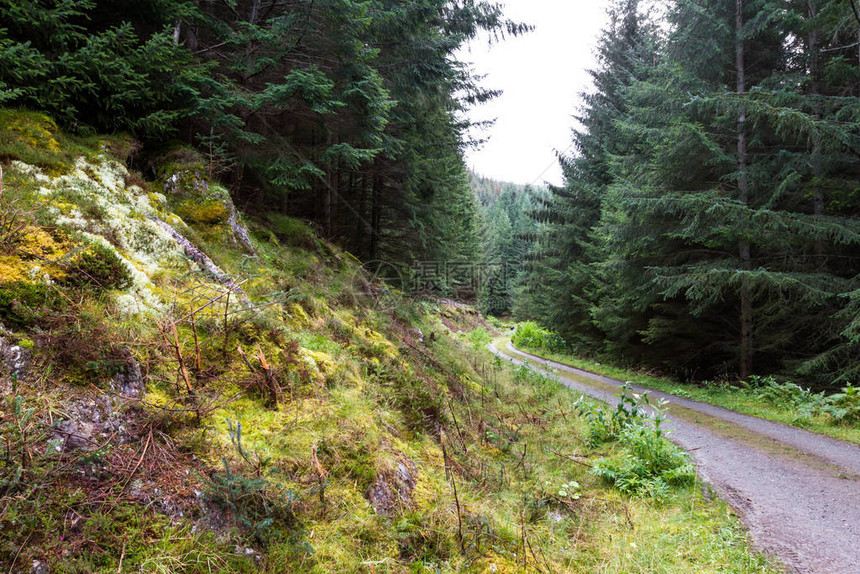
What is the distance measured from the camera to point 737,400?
945 centimetres

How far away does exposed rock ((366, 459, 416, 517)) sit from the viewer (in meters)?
2.91

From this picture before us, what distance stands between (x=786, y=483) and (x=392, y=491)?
16.8 ft

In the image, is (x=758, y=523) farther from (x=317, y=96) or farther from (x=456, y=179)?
(x=456, y=179)

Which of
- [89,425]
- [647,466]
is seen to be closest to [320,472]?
[89,425]

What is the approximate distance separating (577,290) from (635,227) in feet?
25.1

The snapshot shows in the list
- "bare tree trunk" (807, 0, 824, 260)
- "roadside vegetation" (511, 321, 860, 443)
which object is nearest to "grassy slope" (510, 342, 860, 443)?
"roadside vegetation" (511, 321, 860, 443)

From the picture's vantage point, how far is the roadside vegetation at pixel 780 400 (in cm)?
700

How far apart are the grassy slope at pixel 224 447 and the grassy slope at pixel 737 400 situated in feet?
15.6

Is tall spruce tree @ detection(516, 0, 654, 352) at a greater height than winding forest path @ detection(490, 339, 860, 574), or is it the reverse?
tall spruce tree @ detection(516, 0, 654, 352)

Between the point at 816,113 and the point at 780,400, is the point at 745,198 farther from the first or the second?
the point at 780,400

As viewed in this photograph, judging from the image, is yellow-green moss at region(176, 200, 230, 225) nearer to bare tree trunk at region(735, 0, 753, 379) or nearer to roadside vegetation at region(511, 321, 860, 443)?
roadside vegetation at region(511, 321, 860, 443)

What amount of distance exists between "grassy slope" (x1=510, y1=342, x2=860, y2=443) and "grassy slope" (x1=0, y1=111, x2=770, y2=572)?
15.6 feet

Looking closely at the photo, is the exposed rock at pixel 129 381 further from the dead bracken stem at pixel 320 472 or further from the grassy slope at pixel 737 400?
the grassy slope at pixel 737 400

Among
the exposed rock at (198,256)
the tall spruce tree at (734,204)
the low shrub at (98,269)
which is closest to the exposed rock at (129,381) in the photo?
the low shrub at (98,269)
